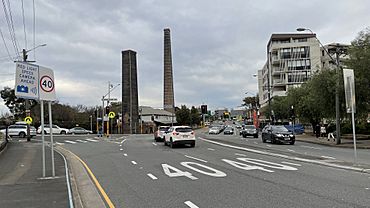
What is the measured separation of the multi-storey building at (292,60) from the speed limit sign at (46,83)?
79.3 meters

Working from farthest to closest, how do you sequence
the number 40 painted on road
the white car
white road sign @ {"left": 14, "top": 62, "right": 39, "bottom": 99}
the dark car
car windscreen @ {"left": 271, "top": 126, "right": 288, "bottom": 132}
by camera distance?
car windscreen @ {"left": 271, "top": 126, "right": 288, "bottom": 132}, the dark car, the white car, the number 40 painted on road, white road sign @ {"left": 14, "top": 62, "right": 39, "bottom": 99}

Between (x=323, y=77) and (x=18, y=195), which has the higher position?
(x=323, y=77)

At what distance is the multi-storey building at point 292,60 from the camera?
89500 millimetres

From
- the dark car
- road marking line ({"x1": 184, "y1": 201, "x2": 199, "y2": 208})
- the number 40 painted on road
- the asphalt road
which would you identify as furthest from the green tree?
road marking line ({"x1": 184, "y1": 201, "x2": 199, "y2": 208})

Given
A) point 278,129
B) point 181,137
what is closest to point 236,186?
point 181,137

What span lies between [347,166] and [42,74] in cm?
1134

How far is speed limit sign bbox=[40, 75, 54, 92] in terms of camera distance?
12.4m

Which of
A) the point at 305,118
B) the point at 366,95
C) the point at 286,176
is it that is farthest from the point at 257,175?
the point at 305,118

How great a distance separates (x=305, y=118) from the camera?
5128 cm

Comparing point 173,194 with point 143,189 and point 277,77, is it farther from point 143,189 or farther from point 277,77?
point 277,77

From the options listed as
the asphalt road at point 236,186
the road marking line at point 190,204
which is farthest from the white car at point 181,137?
the road marking line at point 190,204

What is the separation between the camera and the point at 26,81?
12.0 metres

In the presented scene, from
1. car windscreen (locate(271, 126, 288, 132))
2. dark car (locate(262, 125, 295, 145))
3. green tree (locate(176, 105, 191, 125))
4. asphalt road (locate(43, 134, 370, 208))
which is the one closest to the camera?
asphalt road (locate(43, 134, 370, 208))

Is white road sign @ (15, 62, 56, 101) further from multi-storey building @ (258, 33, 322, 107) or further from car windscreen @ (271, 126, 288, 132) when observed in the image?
multi-storey building @ (258, 33, 322, 107)
